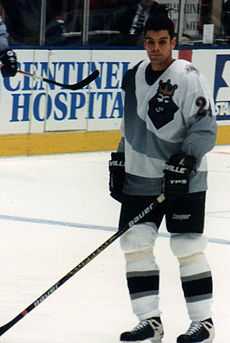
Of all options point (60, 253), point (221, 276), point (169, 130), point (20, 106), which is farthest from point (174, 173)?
point (20, 106)

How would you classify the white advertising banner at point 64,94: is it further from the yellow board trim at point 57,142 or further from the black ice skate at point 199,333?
the black ice skate at point 199,333

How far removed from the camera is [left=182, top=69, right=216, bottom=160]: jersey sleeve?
502cm

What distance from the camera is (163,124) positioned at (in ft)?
16.7

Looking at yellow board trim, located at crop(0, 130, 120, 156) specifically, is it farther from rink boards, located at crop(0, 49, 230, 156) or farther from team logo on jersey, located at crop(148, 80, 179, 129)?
team logo on jersey, located at crop(148, 80, 179, 129)

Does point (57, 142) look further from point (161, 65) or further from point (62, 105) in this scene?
point (161, 65)

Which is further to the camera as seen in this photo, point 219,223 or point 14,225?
point 219,223

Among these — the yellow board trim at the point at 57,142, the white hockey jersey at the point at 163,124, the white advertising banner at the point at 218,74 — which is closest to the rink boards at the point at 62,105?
the yellow board trim at the point at 57,142

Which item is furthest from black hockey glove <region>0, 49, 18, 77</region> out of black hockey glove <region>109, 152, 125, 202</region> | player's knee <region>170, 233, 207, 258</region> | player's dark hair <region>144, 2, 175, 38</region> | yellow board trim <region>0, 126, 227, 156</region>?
yellow board trim <region>0, 126, 227, 156</region>

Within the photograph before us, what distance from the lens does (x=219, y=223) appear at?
896 centimetres

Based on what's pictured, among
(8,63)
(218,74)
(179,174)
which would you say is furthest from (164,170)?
(218,74)

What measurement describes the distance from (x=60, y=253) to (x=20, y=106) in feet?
15.2

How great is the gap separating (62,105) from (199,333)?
737 centimetres

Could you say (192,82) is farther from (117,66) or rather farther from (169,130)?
(117,66)

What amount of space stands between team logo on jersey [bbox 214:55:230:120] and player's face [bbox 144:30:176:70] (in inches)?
346
